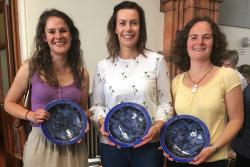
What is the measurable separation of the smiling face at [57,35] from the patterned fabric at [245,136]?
105 centimetres

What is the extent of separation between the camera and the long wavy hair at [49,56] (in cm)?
125

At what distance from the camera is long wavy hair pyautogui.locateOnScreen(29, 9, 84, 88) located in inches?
49.3

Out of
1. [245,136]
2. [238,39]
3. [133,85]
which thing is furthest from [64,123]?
[238,39]

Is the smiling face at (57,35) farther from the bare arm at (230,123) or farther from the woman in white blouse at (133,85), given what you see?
the bare arm at (230,123)

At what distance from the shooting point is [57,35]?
126cm

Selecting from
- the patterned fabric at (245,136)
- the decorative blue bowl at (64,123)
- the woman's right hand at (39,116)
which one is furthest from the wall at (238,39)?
the woman's right hand at (39,116)

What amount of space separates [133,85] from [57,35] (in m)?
0.44

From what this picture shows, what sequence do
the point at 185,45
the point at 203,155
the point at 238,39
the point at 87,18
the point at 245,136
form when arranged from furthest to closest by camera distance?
the point at 238,39 < the point at 87,18 < the point at 245,136 < the point at 185,45 < the point at 203,155

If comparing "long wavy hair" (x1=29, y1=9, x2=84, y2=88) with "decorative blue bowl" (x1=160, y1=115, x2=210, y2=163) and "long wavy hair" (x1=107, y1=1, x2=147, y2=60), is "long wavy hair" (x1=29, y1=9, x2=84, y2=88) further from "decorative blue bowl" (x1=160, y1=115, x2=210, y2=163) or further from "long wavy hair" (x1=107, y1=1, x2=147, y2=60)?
"decorative blue bowl" (x1=160, y1=115, x2=210, y2=163)

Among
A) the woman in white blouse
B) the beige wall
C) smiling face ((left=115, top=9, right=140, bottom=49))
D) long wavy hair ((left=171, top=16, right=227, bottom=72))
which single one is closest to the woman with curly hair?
the woman in white blouse

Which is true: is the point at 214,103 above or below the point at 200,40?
below

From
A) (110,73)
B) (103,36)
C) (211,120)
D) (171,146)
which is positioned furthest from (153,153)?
(103,36)

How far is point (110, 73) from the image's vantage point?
1.33 m

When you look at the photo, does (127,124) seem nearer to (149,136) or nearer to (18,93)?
(149,136)
